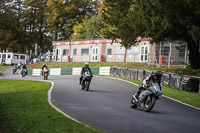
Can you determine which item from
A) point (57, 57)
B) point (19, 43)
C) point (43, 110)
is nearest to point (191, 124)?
point (43, 110)

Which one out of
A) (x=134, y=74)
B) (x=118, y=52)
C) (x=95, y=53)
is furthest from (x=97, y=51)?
(x=134, y=74)

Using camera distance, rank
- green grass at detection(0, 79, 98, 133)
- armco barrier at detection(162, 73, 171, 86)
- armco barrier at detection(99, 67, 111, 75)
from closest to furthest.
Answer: green grass at detection(0, 79, 98, 133), armco barrier at detection(162, 73, 171, 86), armco barrier at detection(99, 67, 111, 75)

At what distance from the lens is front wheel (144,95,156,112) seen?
13.5m

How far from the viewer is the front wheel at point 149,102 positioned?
1353 cm

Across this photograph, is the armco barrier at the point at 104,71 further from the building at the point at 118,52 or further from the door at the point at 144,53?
the door at the point at 144,53

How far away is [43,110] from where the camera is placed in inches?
472

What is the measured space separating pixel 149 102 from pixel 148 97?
0.62 ft

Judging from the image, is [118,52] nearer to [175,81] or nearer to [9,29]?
[175,81]

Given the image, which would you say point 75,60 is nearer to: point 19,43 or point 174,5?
point 19,43

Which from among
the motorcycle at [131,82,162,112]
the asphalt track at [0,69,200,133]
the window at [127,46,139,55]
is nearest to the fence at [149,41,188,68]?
the window at [127,46,139,55]

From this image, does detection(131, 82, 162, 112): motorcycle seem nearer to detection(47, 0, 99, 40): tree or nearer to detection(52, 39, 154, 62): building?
detection(52, 39, 154, 62): building

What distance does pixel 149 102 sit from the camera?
13.8 m

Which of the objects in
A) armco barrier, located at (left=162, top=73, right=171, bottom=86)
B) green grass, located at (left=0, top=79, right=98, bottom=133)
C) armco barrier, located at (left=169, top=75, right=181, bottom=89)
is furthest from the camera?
armco barrier, located at (left=162, top=73, right=171, bottom=86)

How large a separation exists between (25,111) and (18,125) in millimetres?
2465
